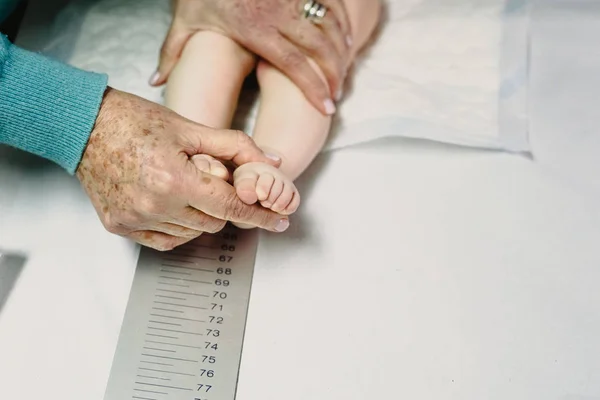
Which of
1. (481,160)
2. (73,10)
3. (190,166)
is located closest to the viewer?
(190,166)

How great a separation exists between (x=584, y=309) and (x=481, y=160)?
246mm

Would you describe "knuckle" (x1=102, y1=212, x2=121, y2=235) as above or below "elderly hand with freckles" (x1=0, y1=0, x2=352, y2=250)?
below

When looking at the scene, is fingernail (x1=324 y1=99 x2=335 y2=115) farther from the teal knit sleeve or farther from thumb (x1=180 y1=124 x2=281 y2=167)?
the teal knit sleeve

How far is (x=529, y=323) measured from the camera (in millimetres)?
788

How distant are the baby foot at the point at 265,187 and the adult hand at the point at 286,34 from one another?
0.19 metres

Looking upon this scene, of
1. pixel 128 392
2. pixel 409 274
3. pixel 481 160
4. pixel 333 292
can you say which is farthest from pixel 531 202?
pixel 128 392

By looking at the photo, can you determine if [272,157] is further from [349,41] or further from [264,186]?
[349,41]

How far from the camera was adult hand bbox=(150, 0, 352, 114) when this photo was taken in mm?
852

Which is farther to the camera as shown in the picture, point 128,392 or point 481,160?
point 481,160

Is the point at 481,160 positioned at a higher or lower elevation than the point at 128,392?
higher

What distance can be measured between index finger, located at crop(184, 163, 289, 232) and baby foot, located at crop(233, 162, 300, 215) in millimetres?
11

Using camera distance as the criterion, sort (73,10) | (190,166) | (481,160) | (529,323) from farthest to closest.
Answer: (73,10) < (481,160) < (529,323) < (190,166)

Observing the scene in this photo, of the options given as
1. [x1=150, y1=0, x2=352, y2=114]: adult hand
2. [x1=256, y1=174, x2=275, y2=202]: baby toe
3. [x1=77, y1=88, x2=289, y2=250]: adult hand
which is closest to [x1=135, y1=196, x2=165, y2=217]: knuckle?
[x1=77, y1=88, x2=289, y2=250]: adult hand

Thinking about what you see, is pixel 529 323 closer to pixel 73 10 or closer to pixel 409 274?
pixel 409 274
